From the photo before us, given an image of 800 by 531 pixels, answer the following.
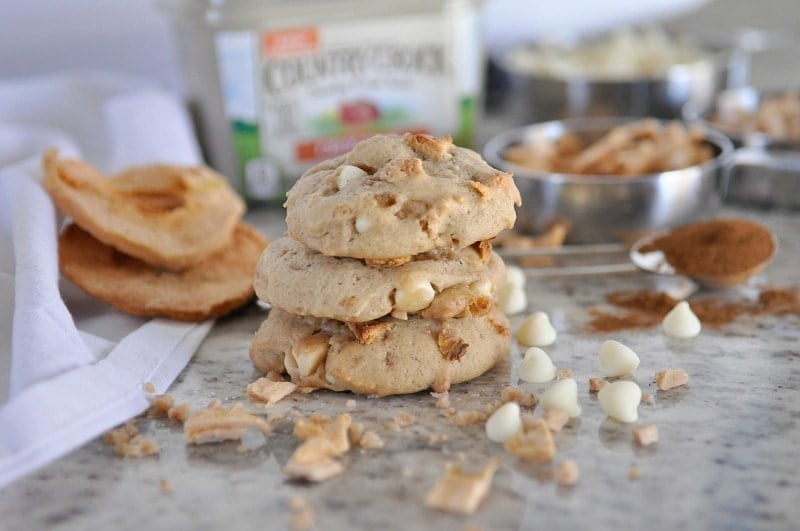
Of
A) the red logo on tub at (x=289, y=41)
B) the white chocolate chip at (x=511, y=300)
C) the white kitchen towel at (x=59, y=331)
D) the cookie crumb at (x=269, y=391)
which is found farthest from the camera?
the red logo on tub at (x=289, y=41)

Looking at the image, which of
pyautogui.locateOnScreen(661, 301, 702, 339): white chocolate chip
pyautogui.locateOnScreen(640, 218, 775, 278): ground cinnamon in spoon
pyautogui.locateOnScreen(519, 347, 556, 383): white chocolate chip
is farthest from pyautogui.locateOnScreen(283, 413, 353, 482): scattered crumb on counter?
pyautogui.locateOnScreen(640, 218, 775, 278): ground cinnamon in spoon

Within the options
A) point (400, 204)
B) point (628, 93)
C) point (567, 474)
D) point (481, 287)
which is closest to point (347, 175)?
point (400, 204)

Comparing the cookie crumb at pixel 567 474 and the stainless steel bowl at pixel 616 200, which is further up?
the stainless steel bowl at pixel 616 200

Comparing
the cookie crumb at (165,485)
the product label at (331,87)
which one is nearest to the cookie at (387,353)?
the cookie crumb at (165,485)

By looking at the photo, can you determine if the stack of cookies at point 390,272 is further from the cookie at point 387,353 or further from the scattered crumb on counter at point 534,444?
the scattered crumb on counter at point 534,444

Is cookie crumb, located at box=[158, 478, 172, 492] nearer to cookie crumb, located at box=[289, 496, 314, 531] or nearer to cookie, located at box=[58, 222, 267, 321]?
cookie crumb, located at box=[289, 496, 314, 531]

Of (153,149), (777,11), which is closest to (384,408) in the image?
(153,149)

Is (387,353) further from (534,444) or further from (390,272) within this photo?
(534,444)

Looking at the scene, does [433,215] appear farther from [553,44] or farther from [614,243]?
[553,44]
